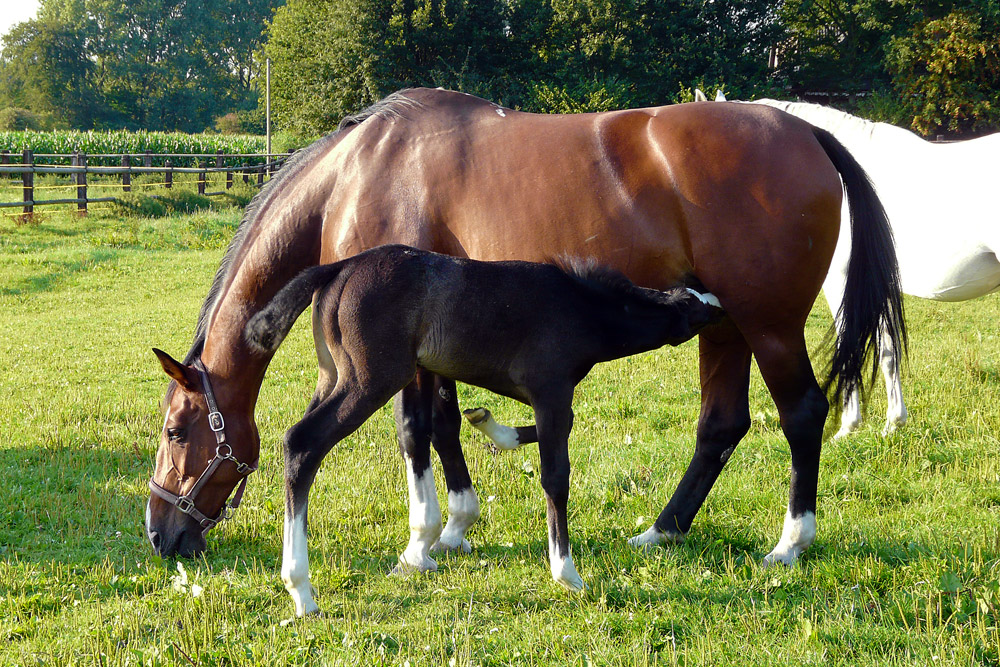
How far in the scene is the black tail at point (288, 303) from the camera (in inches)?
128

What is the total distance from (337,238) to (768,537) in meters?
2.50

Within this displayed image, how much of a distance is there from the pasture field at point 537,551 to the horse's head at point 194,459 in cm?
17

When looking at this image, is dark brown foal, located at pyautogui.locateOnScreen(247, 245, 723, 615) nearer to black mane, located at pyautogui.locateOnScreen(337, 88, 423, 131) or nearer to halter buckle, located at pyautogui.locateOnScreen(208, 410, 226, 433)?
halter buckle, located at pyautogui.locateOnScreen(208, 410, 226, 433)

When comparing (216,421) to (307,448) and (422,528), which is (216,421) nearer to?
(307,448)

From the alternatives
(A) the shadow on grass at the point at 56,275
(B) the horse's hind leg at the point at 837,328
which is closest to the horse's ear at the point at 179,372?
(B) the horse's hind leg at the point at 837,328

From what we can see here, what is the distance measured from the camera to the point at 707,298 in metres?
3.48

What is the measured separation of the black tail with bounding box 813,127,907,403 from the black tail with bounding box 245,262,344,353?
2374 millimetres

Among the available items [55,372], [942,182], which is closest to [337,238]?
[942,182]

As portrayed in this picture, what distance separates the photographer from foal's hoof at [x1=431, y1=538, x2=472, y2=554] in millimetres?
3920

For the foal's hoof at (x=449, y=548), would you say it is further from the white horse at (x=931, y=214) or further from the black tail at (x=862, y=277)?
the white horse at (x=931, y=214)

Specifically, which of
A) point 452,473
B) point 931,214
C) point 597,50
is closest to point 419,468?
point 452,473

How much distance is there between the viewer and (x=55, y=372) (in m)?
7.49

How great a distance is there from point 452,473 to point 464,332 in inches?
37.2

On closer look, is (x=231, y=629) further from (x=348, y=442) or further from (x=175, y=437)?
(x=348, y=442)
